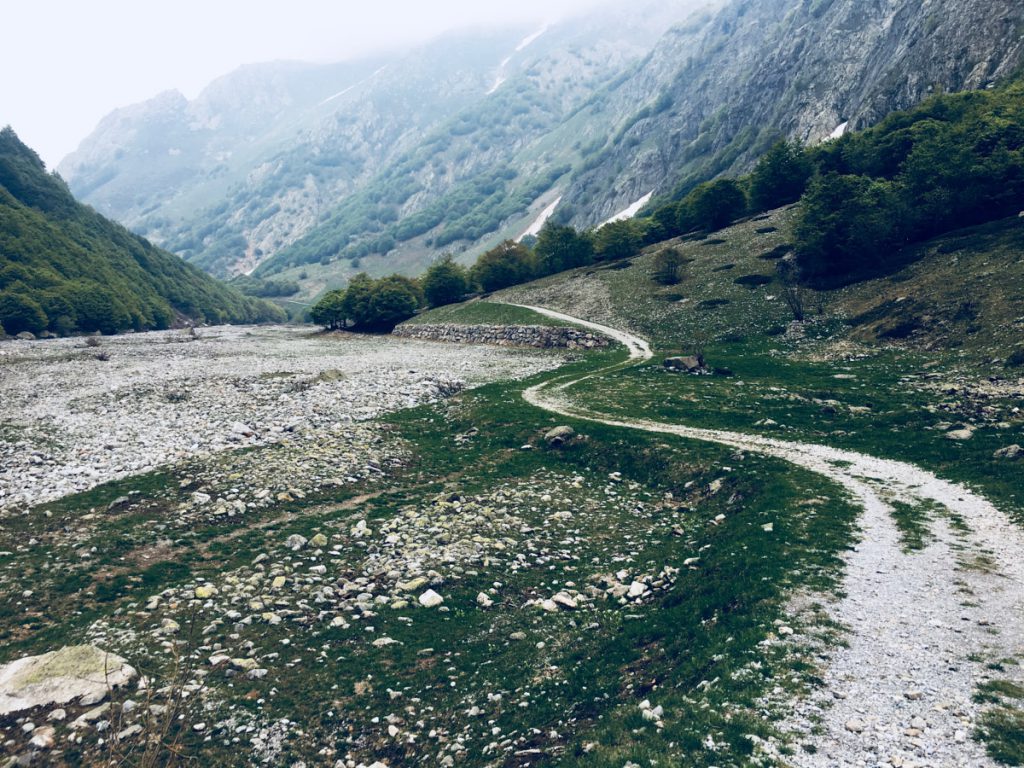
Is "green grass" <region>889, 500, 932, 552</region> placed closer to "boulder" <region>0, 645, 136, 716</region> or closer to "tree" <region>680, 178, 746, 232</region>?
"boulder" <region>0, 645, 136, 716</region>

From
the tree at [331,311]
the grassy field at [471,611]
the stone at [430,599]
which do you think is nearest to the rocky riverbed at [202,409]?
the grassy field at [471,611]

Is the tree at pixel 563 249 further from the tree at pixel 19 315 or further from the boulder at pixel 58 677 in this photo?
the boulder at pixel 58 677

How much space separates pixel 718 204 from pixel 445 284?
219 feet

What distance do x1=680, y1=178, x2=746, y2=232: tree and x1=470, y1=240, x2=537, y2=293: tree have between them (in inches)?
1612

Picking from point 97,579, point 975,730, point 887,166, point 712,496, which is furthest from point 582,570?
point 887,166

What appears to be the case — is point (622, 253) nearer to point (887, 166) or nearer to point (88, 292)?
point (887, 166)

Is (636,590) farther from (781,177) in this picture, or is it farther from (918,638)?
(781,177)

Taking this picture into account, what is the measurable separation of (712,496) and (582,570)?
829 cm

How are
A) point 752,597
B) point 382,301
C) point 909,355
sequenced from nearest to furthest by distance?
point 752,597 < point 909,355 < point 382,301

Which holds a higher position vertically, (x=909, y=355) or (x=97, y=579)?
(x=97, y=579)

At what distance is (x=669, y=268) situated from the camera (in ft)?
285

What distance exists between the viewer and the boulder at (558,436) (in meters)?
28.2

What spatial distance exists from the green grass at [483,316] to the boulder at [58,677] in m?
71.0

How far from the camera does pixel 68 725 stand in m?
9.70
